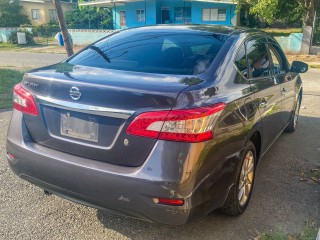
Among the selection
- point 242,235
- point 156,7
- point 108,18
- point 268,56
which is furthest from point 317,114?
point 108,18

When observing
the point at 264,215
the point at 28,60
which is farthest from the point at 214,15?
the point at 264,215

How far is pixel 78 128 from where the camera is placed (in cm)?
262

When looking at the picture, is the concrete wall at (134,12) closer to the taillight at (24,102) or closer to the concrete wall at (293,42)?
the concrete wall at (293,42)

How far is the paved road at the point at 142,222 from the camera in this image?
2.97 m

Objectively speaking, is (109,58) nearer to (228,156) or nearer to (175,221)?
(228,156)

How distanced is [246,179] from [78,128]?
65.7 inches

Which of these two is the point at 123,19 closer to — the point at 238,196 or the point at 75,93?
the point at 238,196

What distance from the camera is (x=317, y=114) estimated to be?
277 inches

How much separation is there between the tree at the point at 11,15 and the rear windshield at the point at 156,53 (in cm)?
4180

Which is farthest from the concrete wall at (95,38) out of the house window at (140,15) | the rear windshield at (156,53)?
the rear windshield at (156,53)

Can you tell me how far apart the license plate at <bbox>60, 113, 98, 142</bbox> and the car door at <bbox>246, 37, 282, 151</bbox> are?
1.59 meters

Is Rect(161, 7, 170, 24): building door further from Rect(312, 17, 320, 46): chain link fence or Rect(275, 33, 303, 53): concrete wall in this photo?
Rect(312, 17, 320, 46): chain link fence

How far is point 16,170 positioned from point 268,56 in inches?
117

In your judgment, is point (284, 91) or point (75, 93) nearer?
point (75, 93)
